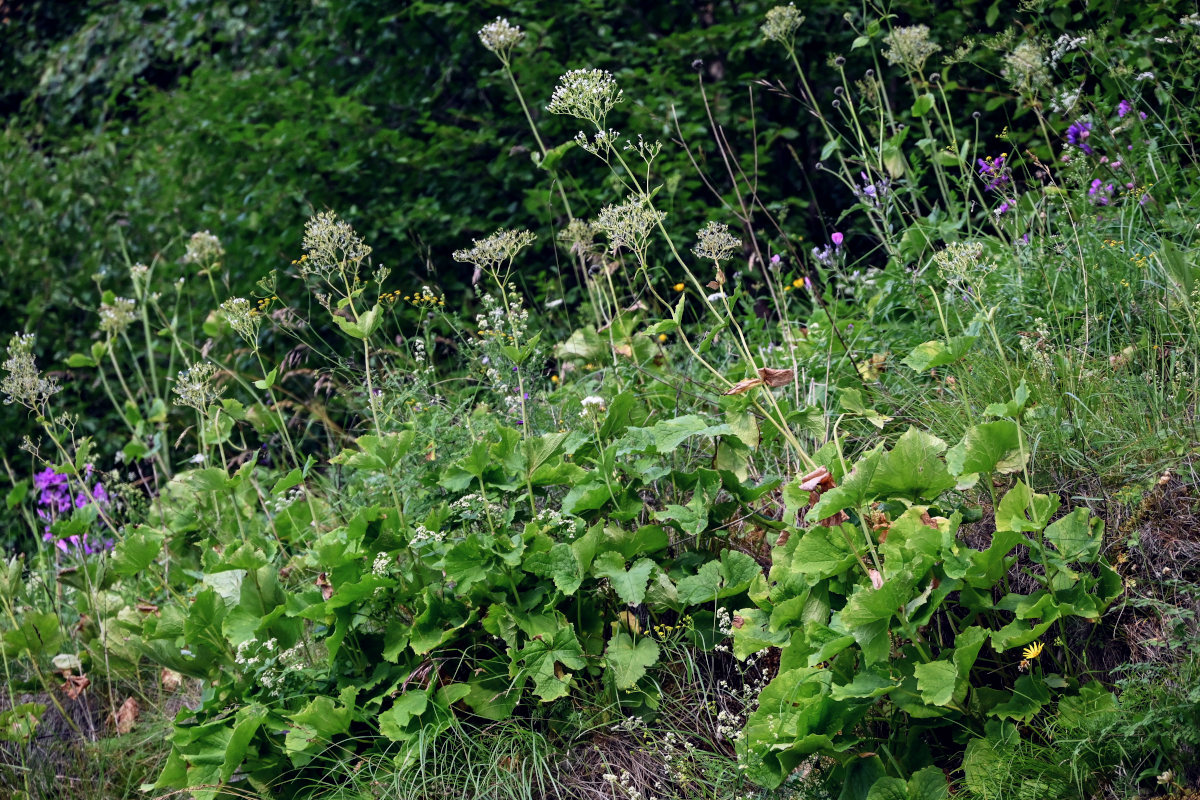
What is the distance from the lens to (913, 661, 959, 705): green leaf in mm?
1714

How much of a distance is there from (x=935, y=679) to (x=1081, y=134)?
2.13 m

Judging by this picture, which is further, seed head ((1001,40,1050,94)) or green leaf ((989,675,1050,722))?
seed head ((1001,40,1050,94))

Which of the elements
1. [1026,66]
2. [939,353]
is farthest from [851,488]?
[1026,66]

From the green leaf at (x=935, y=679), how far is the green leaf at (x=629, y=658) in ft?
1.90

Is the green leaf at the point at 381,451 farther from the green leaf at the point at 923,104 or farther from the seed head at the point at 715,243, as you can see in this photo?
the green leaf at the point at 923,104

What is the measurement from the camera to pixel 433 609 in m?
2.23

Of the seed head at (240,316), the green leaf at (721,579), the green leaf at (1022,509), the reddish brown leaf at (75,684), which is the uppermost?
the seed head at (240,316)

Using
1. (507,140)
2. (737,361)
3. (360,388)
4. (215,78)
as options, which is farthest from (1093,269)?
(215,78)

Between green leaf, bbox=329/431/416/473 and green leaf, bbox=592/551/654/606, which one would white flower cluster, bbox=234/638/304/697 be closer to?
green leaf, bbox=329/431/416/473

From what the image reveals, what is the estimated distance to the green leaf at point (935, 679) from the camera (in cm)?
171

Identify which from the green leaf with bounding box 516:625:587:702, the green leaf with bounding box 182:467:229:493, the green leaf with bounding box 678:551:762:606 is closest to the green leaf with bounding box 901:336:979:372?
the green leaf with bounding box 678:551:762:606

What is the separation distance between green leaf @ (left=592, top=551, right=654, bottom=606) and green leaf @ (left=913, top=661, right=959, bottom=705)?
573 millimetres

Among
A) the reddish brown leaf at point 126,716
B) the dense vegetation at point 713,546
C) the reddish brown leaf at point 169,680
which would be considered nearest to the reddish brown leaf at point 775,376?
the dense vegetation at point 713,546

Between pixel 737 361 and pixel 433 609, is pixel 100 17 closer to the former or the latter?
pixel 737 361
